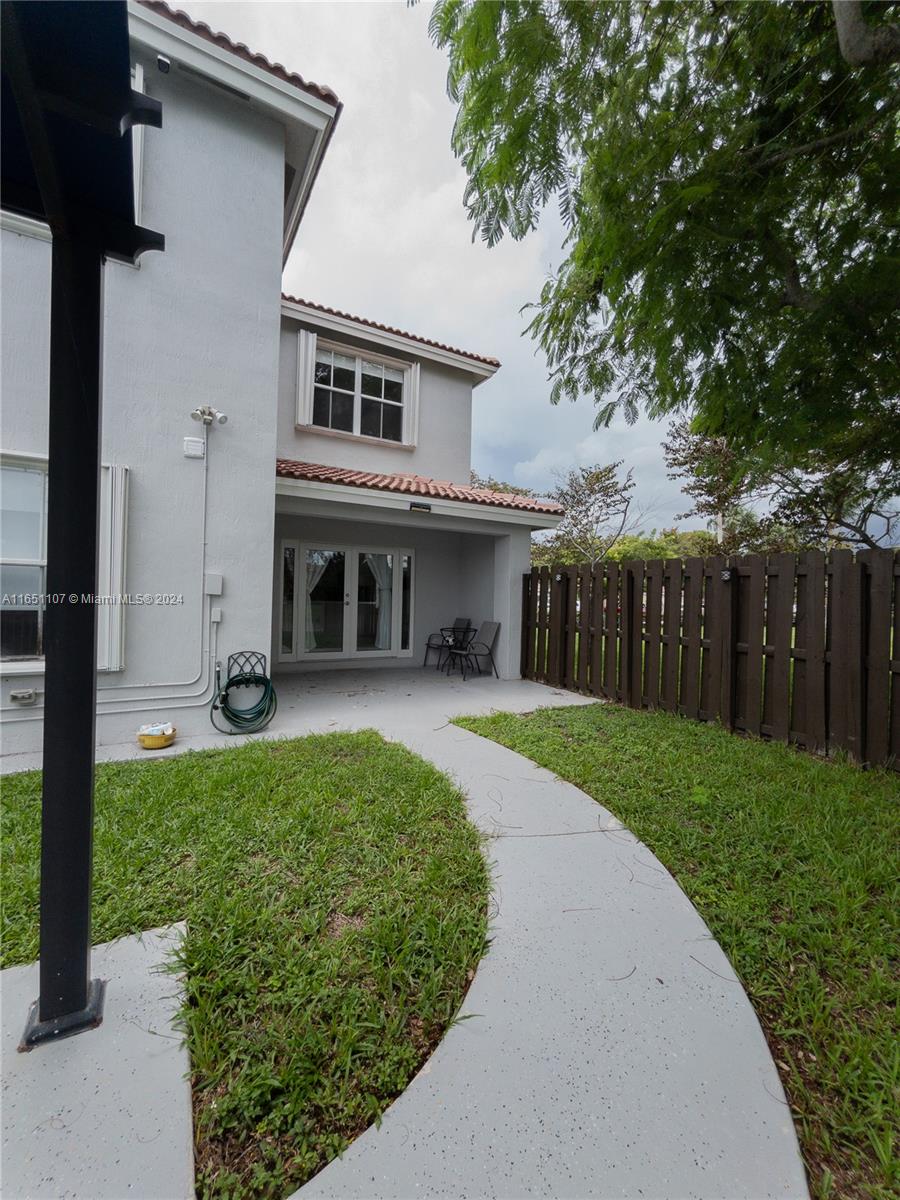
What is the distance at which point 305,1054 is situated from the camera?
5.34ft

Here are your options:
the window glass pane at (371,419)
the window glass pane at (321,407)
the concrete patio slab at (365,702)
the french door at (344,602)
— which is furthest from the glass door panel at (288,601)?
the window glass pane at (371,419)

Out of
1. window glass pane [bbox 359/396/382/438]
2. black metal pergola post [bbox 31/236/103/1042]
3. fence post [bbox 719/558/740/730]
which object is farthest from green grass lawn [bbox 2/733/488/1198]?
window glass pane [bbox 359/396/382/438]

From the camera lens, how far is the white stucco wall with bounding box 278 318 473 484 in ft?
27.7

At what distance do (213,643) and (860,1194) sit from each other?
18.6 feet

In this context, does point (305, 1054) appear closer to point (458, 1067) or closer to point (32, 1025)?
point (458, 1067)

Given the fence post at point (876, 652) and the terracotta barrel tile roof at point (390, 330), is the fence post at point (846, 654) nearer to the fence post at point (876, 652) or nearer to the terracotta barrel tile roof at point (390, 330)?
the fence post at point (876, 652)

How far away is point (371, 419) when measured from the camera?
30.6ft

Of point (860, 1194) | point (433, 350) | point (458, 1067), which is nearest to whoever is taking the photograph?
point (860, 1194)

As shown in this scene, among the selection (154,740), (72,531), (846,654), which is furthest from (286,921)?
(846,654)

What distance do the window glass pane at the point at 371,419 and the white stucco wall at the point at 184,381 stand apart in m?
3.52

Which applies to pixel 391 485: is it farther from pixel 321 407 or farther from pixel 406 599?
pixel 406 599

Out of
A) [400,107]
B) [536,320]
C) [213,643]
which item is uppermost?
[400,107]

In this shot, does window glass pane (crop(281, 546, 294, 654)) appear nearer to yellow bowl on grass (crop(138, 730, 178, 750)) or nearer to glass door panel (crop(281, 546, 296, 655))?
glass door panel (crop(281, 546, 296, 655))

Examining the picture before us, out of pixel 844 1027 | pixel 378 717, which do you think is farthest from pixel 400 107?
pixel 844 1027
